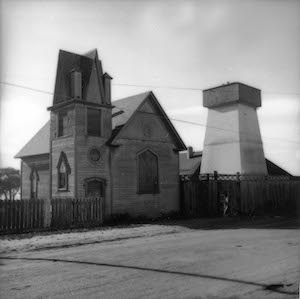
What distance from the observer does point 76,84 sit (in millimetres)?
22969

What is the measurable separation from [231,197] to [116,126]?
393 inches

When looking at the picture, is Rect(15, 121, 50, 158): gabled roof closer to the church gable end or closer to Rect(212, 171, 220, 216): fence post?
the church gable end

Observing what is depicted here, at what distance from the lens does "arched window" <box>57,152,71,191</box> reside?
22531mm

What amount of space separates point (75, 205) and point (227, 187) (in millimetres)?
12254

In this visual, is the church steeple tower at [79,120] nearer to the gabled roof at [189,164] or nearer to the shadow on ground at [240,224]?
the shadow on ground at [240,224]

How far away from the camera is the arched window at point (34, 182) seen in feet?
97.6

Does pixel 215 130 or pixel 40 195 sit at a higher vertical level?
pixel 215 130

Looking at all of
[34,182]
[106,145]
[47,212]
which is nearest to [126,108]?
[106,145]

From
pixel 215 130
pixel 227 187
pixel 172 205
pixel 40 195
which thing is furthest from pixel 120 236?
pixel 215 130

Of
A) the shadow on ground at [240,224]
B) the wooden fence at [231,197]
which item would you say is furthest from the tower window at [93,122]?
the wooden fence at [231,197]

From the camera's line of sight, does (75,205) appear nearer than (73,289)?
No

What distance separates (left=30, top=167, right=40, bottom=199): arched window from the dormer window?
9642 mm

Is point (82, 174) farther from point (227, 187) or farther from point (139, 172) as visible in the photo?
point (227, 187)

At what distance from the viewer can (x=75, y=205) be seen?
19.6 m
